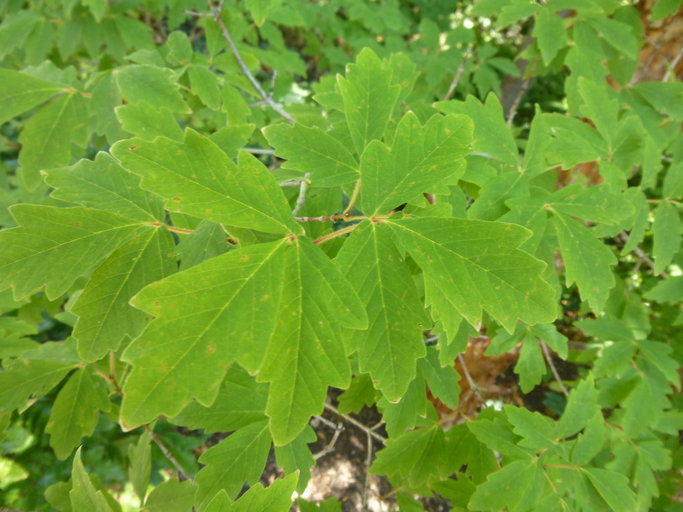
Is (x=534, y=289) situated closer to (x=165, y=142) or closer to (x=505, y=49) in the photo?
(x=165, y=142)

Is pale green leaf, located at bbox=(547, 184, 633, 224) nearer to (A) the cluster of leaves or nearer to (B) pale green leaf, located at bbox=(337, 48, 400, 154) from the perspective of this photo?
(A) the cluster of leaves

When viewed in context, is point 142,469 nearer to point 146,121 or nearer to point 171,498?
Result: point 171,498

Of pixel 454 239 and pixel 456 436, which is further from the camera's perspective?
pixel 456 436

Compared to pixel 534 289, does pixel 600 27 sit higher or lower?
higher

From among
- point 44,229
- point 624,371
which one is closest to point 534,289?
point 44,229

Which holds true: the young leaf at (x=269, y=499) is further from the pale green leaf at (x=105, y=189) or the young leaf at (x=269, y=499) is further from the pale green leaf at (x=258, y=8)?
the pale green leaf at (x=258, y=8)

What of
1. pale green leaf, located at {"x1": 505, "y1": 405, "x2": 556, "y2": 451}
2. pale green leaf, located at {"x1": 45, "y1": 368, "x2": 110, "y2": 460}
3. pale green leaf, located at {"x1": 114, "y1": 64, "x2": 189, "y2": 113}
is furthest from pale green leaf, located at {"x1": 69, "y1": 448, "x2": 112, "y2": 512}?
pale green leaf, located at {"x1": 505, "y1": 405, "x2": 556, "y2": 451}

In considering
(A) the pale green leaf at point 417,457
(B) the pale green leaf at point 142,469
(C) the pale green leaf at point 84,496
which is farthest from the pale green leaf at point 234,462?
(A) the pale green leaf at point 417,457
